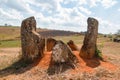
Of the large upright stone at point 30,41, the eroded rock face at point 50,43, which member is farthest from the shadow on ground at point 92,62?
the eroded rock face at point 50,43

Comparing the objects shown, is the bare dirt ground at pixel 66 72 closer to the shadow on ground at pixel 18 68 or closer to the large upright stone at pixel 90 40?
the shadow on ground at pixel 18 68

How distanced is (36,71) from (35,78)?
0.78 m

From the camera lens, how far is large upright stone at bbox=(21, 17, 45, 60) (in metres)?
17.1

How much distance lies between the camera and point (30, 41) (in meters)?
17.1

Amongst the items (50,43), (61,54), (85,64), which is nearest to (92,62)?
(85,64)

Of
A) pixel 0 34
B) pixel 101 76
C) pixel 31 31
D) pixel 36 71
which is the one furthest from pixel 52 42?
pixel 0 34

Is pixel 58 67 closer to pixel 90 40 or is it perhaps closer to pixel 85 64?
pixel 85 64

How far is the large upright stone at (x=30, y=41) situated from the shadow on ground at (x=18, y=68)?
369mm

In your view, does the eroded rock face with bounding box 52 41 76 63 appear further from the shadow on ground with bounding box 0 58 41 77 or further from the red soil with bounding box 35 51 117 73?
the shadow on ground with bounding box 0 58 41 77

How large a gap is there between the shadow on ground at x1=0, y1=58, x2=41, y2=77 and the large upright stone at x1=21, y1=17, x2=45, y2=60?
0.37 metres

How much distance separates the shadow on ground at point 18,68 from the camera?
53.7 ft

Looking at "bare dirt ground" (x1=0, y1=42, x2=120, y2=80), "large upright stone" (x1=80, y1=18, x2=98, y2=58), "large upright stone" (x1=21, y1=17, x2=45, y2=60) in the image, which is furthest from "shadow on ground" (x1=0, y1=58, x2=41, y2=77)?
"large upright stone" (x1=80, y1=18, x2=98, y2=58)

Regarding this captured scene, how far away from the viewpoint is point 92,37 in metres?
17.3

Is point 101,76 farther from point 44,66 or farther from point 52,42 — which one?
point 52,42
